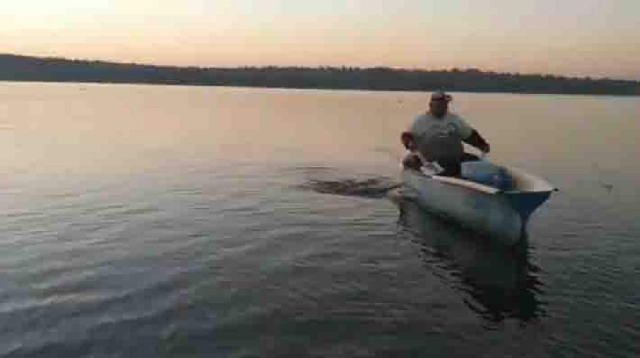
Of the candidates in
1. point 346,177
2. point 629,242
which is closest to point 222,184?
point 346,177

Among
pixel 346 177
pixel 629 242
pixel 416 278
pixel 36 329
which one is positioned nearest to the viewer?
pixel 36 329

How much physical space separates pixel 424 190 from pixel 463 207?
2.26 m

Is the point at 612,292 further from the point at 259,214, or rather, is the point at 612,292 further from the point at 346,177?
the point at 346,177

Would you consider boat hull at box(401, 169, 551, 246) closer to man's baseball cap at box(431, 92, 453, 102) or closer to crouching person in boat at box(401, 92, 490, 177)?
crouching person in boat at box(401, 92, 490, 177)

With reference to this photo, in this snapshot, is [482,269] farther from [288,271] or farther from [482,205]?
[288,271]

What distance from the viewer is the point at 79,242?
13.5 m

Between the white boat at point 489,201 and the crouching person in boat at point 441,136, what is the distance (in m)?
0.59

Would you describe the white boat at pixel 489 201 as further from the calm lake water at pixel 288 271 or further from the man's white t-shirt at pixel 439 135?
the man's white t-shirt at pixel 439 135

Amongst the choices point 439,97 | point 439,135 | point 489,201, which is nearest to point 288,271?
point 489,201

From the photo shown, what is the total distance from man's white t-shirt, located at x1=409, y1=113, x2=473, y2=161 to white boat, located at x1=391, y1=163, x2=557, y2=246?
26.8 inches

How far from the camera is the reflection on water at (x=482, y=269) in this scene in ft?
34.8

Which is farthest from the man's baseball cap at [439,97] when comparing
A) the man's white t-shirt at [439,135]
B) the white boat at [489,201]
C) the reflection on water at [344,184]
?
the reflection on water at [344,184]

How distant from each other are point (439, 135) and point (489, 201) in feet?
11.2

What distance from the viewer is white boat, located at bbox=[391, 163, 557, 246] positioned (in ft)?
42.5
